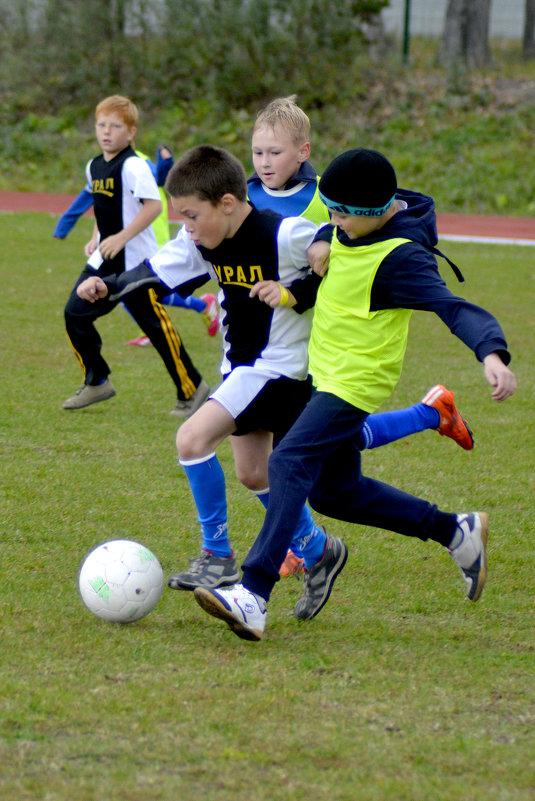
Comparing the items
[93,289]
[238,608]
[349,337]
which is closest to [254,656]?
[238,608]

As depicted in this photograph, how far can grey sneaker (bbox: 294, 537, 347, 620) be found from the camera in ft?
11.6

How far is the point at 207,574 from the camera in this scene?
3.69 meters

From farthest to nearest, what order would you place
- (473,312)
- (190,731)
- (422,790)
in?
(473,312), (190,731), (422,790)

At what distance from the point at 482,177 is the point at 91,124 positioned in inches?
365

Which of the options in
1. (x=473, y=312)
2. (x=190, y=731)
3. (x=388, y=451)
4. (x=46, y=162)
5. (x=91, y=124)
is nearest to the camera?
(x=190, y=731)

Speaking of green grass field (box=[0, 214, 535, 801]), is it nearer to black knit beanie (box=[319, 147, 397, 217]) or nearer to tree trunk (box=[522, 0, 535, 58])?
black knit beanie (box=[319, 147, 397, 217])

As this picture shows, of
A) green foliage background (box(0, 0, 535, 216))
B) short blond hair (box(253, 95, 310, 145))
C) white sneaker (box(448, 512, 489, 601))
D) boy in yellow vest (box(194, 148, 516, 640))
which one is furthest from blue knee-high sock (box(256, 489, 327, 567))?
green foliage background (box(0, 0, 535, 216))

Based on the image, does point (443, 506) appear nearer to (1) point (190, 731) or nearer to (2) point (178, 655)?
(2) point (178, 655)

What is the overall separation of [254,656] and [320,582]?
461 mm

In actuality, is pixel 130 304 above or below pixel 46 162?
above

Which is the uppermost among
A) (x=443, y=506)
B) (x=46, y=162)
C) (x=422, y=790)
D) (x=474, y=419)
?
(x=422, y=790)

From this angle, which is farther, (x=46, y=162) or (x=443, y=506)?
(x=46, y=162)

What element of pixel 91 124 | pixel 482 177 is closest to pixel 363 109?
pixel 482 177

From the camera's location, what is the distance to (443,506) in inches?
188
